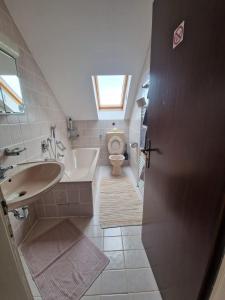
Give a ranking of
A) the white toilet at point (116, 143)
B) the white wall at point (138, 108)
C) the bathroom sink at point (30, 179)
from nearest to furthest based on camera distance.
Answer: the bathroom sink at point (30, 179) → the white wall at point (138, 108) → the white toilet at point (116, 143)

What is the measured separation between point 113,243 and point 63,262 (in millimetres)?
515

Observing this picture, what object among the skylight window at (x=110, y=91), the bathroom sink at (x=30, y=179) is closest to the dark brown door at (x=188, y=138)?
the bathroom sink at (x=30, y=179)

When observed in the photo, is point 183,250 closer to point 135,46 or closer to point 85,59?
point 135,46

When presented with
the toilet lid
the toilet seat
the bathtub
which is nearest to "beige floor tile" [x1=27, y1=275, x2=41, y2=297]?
the bathtub

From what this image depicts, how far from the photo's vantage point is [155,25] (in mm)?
969

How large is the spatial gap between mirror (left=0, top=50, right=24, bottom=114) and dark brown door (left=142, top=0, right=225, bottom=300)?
1.34 meters

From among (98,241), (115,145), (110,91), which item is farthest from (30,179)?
(110,91)

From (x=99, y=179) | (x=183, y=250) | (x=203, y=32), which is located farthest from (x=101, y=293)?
(x=99, y=179)

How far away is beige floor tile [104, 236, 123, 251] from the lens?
1488 millimetres

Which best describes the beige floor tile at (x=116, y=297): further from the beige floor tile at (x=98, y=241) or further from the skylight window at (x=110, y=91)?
the skylight window at (x=110, y=91)

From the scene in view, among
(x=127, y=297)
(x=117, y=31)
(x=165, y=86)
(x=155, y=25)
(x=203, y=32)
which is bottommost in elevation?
(x=127, y=297)

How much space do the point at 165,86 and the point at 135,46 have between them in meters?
1.45

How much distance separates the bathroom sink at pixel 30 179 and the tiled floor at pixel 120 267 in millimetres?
706

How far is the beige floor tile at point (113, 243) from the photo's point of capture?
1.49m
